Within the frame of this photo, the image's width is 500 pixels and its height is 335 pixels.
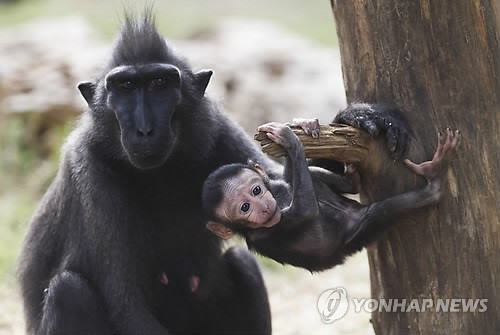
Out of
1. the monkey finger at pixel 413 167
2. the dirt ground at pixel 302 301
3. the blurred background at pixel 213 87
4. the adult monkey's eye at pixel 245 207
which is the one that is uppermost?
the monkey finger at pixel 413 167

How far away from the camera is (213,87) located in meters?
8.79

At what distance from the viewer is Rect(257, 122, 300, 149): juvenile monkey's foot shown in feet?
14.6

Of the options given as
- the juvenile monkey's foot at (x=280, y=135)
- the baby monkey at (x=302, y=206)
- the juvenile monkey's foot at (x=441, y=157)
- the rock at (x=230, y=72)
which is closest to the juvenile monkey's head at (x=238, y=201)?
the baby monkey at (x=302, y=206)

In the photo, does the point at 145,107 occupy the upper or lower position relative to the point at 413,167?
upper

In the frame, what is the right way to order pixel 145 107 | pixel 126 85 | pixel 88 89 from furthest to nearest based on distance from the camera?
pixel 88 89
pixel 126 85
pixel 145 107

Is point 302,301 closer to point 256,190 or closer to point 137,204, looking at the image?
point 137,204

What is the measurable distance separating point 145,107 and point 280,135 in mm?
793

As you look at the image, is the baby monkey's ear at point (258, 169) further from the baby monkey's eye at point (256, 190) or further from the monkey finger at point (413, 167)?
the monkey finger at point (413, 167)

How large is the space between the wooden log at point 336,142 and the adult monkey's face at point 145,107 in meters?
0.56

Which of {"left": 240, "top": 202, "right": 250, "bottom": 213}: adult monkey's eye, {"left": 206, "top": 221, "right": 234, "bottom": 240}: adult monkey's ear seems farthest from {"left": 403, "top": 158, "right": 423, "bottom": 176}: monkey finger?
{"left": 206, "top": 221, "right": 234, "bottom": 240}: adult monkey's ear

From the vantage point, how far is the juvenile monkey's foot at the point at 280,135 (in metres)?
4.44

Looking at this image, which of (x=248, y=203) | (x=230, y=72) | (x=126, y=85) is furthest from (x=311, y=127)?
(x=230, y=72)

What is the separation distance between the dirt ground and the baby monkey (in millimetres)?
2559

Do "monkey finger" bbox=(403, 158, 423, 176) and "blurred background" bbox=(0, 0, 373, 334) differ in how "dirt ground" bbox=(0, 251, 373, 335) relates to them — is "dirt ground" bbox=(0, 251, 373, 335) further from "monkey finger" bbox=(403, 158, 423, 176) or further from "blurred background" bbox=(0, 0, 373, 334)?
"monkey finger" bbox=(403, 158, 423, 176)
